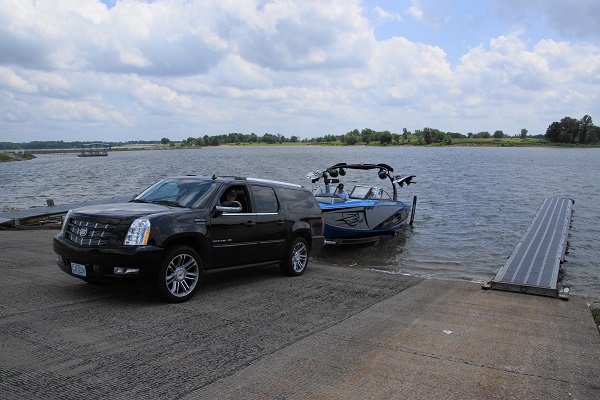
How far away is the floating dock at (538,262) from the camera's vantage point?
8.77m

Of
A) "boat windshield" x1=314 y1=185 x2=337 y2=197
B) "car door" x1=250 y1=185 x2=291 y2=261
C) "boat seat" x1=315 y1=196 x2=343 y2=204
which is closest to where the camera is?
"car door" x1=250 y1=185 x2=291 y2=261

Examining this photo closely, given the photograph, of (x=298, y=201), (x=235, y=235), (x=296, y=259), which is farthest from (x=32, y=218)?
(x=235, y=235)

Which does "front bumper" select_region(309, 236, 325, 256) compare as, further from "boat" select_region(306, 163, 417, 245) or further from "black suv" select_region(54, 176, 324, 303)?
"boat" select_region(306, 163, 417, 245)

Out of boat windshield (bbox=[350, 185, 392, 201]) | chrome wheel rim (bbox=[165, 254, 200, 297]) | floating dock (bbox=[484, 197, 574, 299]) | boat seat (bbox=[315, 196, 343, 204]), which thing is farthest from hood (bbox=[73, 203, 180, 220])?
boat windshield (bbox=[350, 185, 392, 201])

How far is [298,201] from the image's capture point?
993 cm

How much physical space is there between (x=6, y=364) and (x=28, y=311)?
1836mm

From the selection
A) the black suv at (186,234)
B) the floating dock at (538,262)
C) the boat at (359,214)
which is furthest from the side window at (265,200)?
the boat at (359,214)

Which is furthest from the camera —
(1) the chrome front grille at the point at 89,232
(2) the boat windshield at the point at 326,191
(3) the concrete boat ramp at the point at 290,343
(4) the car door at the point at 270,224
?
(2) the boat windshield at the point at 326,191

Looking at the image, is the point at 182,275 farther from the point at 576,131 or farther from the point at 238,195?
the point at 576,131

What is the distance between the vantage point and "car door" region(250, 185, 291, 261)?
8.88 meters

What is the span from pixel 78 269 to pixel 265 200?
3.44m

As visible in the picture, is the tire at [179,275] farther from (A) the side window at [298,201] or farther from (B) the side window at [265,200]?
(A) the side window at [298,201]

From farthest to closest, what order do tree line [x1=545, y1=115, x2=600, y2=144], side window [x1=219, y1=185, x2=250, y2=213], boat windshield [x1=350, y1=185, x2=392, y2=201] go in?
tree line [x1=545, y1=115, x2=600, y2=144] → boat windshield [x1=350, y1=185, x2=392, y2=201] → side window [x1=219, y1=185, x2=250, y2=213]

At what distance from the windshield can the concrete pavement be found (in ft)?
4.76
